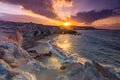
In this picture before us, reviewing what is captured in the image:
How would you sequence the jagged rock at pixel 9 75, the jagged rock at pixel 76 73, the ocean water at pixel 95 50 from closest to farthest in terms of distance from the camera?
1. the jagged rock at pixel 9 75
2. the jagged rock at pixel 76 73
3. the ocean water at pixel 95 50

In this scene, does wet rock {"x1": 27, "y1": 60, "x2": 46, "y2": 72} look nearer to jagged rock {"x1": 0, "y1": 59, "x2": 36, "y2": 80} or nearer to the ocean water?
jagged rock {"x1": 0, "y1": 59, "x2": 36, "y2": 80}

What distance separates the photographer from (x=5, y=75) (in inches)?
286

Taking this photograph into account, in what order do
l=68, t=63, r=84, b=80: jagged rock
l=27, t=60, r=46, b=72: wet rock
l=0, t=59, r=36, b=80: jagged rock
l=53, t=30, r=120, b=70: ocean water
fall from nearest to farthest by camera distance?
1. l=0, t=59, r=36, b=80: jagged rock
2. l=68, t=63, r=84, b=80: jagged rock
3. l=27, t=60, r=46, b=72: wet rock
4. l=53, t=30, r=120, b=70: ocean water

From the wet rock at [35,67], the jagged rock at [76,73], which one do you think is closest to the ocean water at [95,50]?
the jagged rock at [76,73]

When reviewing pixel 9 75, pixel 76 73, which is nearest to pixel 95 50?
pixel 76 73

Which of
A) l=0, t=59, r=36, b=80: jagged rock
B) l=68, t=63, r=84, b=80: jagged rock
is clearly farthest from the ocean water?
l=0, t=59, r=36, b=80: jagged rock

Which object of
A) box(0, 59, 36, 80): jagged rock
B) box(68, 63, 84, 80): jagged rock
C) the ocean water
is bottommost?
the ocean water

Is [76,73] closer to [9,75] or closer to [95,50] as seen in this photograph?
[9,75]

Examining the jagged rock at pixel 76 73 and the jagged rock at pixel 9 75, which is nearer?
the jagged rock at pixel 9 75

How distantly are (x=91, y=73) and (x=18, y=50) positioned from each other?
6.48 metres

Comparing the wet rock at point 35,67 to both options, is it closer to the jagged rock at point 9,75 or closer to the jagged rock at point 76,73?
the jagged rock at point 9,75

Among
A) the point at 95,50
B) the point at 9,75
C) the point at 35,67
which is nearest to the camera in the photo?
the point at 9,75

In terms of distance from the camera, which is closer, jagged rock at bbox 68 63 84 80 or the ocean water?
jagged rock at bbox 68 63 84 80

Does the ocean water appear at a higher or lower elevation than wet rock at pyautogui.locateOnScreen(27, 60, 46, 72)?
lower
